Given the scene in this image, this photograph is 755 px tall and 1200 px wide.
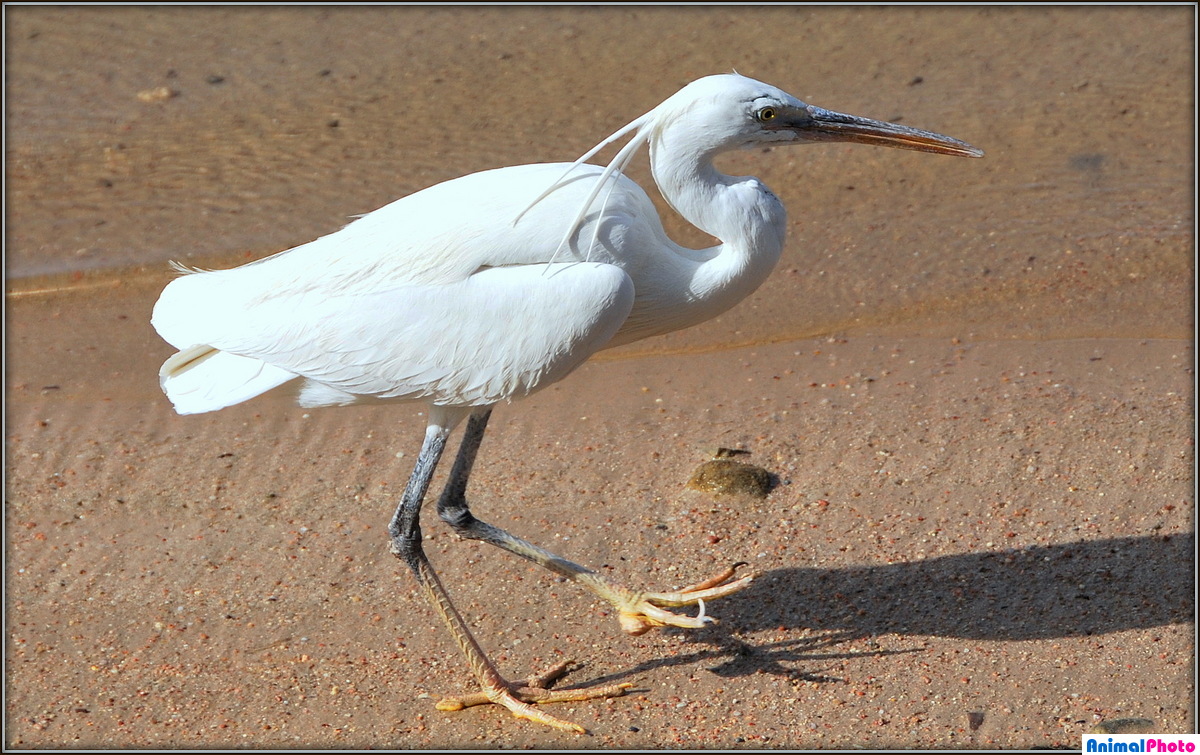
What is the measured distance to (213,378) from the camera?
411 cm

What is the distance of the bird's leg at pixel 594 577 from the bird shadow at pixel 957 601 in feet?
0.59

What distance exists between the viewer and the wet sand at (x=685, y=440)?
13.0ft

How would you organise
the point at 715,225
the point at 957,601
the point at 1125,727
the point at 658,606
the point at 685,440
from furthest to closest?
1. the point at 685,440
2. the point at 957,601
3. the point at 658,606
4. the point at 715,225
5. the point at 1125,727

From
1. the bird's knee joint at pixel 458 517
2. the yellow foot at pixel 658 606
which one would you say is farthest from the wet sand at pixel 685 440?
A: the bird's knee joint at pixel 458 517

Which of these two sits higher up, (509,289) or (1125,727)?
(509,289)

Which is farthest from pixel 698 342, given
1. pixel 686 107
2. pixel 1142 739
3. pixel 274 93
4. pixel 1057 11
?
pixel 1057 11

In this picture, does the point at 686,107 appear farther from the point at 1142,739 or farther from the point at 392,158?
the point at 392,158

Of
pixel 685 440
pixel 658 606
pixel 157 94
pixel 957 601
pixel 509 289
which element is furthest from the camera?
pixel 157 94

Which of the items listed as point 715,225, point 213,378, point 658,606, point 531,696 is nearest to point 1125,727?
point 658,606

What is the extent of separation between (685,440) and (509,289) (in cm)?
171

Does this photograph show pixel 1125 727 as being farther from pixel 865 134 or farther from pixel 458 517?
pixel 458 517

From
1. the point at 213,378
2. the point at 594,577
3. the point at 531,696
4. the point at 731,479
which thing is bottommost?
the point at 531,696

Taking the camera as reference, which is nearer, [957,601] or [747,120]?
[747,120]

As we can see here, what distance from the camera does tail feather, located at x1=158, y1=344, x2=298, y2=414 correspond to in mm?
4016
